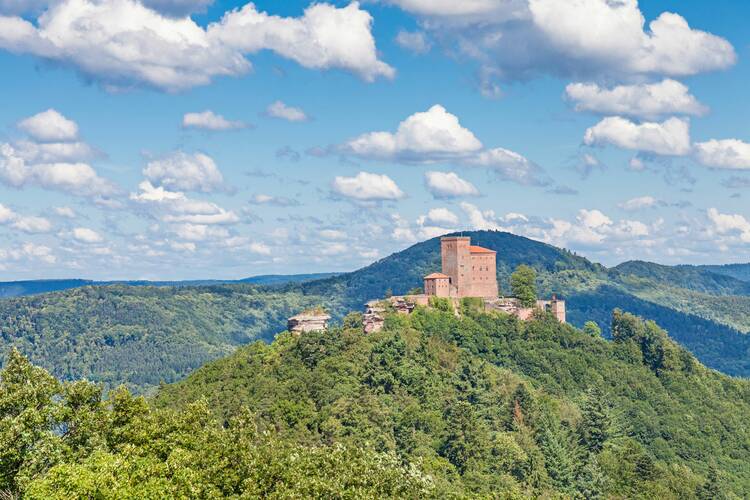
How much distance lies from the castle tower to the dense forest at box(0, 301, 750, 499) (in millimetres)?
4173

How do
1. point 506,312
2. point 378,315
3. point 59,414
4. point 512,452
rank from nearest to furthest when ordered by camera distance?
1. point 59,414
2. point 512,452
3. point 378,315
4. point 506,312

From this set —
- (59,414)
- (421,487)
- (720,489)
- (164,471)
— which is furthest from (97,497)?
(720,489)

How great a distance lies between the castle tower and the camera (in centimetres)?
14612

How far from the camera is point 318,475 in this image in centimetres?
6188

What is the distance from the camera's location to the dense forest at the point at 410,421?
186 feet

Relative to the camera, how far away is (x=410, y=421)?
386ft

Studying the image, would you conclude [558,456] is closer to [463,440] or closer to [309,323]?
[463,440]

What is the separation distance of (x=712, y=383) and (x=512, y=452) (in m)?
69.1

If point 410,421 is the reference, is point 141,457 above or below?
above

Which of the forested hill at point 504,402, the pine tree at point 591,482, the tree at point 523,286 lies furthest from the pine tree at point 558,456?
the tree at point 523,286

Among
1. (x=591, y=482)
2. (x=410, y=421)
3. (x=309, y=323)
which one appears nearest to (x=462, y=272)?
(x=309, y=323)

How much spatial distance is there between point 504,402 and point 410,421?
20.0 m

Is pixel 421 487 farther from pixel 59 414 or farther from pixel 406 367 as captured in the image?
pixel 406 367

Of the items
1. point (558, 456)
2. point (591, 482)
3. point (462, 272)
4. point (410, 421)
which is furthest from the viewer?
point (462, 272)
